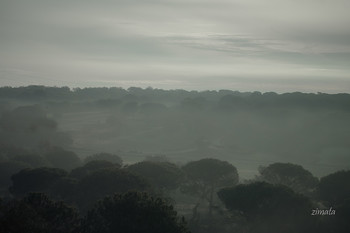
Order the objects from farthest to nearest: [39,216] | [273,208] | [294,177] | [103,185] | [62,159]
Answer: [62,159], [294,177], [103,185], [273,208], [39,216]

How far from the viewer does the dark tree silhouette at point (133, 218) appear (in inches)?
980

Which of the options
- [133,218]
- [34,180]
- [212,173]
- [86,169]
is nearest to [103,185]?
[34,180]

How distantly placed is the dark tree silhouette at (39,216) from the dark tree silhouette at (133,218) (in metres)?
1.10

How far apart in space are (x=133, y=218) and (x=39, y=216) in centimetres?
597

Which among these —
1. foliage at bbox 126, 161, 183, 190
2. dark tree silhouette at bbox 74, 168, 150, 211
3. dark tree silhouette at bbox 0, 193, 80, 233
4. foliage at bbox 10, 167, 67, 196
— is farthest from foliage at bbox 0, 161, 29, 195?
dark tree silhouette at bbox 0, 193, 80, 233

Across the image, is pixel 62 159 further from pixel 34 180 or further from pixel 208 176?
pixel 208 176

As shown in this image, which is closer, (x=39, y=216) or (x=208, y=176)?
(x=39, y=216)

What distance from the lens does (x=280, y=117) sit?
131750 mm

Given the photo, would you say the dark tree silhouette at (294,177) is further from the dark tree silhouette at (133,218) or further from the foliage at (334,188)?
the dark tree silhouette at (133,218)

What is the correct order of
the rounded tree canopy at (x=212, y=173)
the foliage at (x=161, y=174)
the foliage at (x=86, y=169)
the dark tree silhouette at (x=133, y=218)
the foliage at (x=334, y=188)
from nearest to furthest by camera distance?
the dark tree silhouette at (x=133, y=218) → the foliage at (x=334, y=188) → the foliage at (x=161, y=174) → the foliage at (x=86, y=169) → the rounded tree canopy at (x=212, y=173)

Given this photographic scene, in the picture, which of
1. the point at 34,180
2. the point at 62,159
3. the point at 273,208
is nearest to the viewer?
the point at 273,208

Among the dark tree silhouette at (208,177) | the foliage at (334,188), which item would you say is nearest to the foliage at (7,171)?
the dark tree silhouette at (208,177)

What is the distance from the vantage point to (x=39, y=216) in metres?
22.3

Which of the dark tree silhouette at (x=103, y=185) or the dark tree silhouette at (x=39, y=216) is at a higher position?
the dark tree silhouette at (x=39, y=216)
